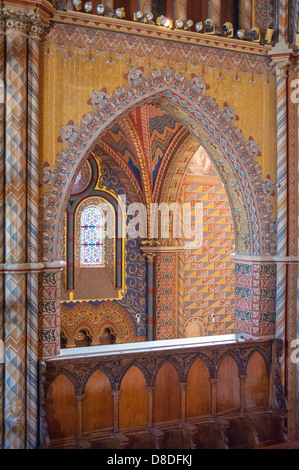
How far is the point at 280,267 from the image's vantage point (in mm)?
6746

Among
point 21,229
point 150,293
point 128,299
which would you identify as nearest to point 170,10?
point 21,229

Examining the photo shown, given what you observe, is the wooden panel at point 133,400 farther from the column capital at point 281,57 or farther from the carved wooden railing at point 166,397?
the column capital at point 281,57

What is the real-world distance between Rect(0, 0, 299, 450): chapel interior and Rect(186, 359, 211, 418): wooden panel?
0.06 ft

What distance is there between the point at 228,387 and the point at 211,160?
2972 millimetres

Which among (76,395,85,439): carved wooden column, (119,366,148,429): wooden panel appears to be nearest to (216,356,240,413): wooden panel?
(119,366,148,429): wooden panel

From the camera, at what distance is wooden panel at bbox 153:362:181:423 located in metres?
6.21

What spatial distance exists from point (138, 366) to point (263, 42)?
4.40 meters

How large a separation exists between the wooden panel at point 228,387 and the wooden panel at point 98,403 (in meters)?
1.44

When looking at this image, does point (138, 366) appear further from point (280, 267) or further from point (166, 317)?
point (166, 317)

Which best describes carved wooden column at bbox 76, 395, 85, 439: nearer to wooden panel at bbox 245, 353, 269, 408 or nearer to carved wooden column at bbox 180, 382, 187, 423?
carved wooden column at bbox 180, 382, 187, 423

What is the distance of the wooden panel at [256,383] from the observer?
6699mm

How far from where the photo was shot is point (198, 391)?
6.42 m

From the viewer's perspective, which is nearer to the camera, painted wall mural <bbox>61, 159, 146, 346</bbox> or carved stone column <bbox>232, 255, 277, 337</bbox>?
carved stone column <bbox>232, 255, 277, 337</bbox>

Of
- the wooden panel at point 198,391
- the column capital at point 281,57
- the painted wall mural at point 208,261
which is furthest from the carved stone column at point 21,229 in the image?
the painted wall mural at point 208,261
